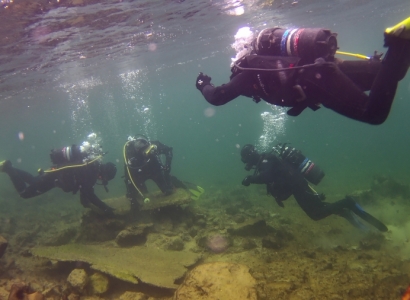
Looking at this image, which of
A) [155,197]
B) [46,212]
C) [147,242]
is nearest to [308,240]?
[147,242]

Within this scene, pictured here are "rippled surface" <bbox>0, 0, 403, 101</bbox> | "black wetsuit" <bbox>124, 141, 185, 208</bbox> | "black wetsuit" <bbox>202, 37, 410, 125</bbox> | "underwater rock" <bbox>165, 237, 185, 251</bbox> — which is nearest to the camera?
"black wetsuit" <bbox>202, 37, 410, 125</bbox>

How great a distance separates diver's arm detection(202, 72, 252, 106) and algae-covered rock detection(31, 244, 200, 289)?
3999mm

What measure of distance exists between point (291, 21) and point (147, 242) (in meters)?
24.1

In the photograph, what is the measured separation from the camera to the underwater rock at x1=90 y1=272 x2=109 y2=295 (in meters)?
6.01

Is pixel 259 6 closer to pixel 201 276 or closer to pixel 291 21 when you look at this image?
pixel 291 21

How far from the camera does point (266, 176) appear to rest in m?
8.62

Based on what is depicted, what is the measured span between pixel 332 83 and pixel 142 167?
854 cm

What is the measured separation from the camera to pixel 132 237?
8633 mm

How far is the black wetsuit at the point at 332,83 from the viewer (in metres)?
2.75

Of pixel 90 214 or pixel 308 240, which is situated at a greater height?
pixel 90 214

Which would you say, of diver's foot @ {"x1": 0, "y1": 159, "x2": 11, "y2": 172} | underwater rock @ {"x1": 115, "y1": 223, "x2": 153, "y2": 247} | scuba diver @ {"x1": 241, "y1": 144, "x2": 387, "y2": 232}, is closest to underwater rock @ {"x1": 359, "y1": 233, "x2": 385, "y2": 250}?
scuba diver @ {"x1": 241, "y1": 144, "x2": 387, "y2": 232}

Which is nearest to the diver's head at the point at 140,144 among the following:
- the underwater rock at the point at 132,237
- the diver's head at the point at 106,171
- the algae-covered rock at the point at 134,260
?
the diver's head at the point at 106,171

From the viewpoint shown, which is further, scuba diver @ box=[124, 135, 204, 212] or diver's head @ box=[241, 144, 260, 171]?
scuba diver @ box=[124, 135, 204, 212]

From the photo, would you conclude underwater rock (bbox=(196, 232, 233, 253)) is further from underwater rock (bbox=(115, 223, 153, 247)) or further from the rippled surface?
Result: the rippled surface
